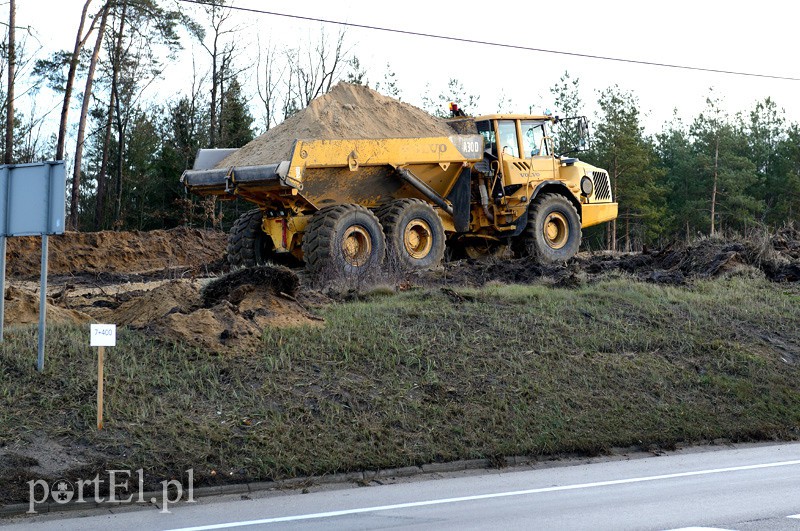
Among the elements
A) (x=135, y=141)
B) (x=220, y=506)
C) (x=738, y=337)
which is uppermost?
(x=135, y=141)

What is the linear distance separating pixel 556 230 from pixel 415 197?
437cm

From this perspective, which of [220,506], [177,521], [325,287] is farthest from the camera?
[325,287]

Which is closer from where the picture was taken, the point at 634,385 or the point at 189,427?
the point at 189,427

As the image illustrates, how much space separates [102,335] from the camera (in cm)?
1055

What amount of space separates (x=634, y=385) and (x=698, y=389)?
1.00 meters

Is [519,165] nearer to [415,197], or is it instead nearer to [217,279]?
[415,197]

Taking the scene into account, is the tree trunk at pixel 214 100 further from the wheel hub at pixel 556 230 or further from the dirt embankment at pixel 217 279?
the wheel hub at pixel 556 230

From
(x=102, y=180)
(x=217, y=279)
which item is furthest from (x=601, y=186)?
(x=102, y=180)

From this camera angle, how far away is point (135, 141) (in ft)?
153

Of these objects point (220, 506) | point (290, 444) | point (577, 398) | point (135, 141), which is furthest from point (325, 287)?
point (135, 141)

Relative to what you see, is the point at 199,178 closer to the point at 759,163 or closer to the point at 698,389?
the point at 698,389

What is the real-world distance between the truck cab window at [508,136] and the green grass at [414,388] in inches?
248

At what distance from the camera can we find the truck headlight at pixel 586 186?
79.6 feet

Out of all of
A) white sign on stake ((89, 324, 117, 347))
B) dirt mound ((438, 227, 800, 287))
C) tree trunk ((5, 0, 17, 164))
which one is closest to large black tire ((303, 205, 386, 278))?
dirt mound ((438, 227, 800, 287))
